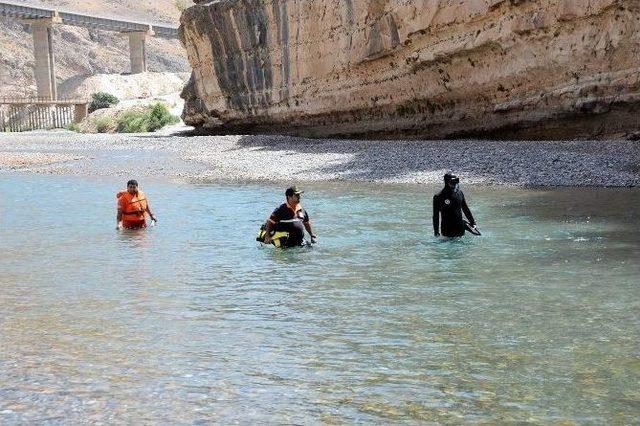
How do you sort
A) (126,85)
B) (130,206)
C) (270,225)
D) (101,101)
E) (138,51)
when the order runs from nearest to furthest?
(270,225) → (130,206) → (101,101) → (126,85) → (138,51)

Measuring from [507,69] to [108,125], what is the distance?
46018 mm

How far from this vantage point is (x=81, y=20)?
334ft

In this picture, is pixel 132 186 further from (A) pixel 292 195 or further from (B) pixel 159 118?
(B) pixel 159 118

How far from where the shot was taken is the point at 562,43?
28.1 meters

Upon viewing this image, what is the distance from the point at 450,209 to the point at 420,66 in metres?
20.5

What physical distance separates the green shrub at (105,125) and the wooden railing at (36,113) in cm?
1780

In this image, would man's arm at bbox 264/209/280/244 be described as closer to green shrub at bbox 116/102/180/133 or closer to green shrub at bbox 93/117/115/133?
green shrub at bbox 116/102/180/133

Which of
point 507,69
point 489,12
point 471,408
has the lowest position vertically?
point 471,408

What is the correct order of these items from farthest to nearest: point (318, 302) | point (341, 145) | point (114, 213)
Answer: point (341, 145) < point (114, 213) < point (318, 302)

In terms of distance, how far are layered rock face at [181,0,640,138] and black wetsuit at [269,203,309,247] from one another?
1550cm

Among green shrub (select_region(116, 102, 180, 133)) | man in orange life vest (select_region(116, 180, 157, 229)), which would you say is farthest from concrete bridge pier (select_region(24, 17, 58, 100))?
man in orange life vest (select_region(116, 180, 157, 229))

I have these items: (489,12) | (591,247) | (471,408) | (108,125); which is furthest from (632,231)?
(108,125)

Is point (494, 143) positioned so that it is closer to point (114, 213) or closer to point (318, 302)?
point (114, 213)

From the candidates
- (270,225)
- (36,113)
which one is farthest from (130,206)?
(36,113)
